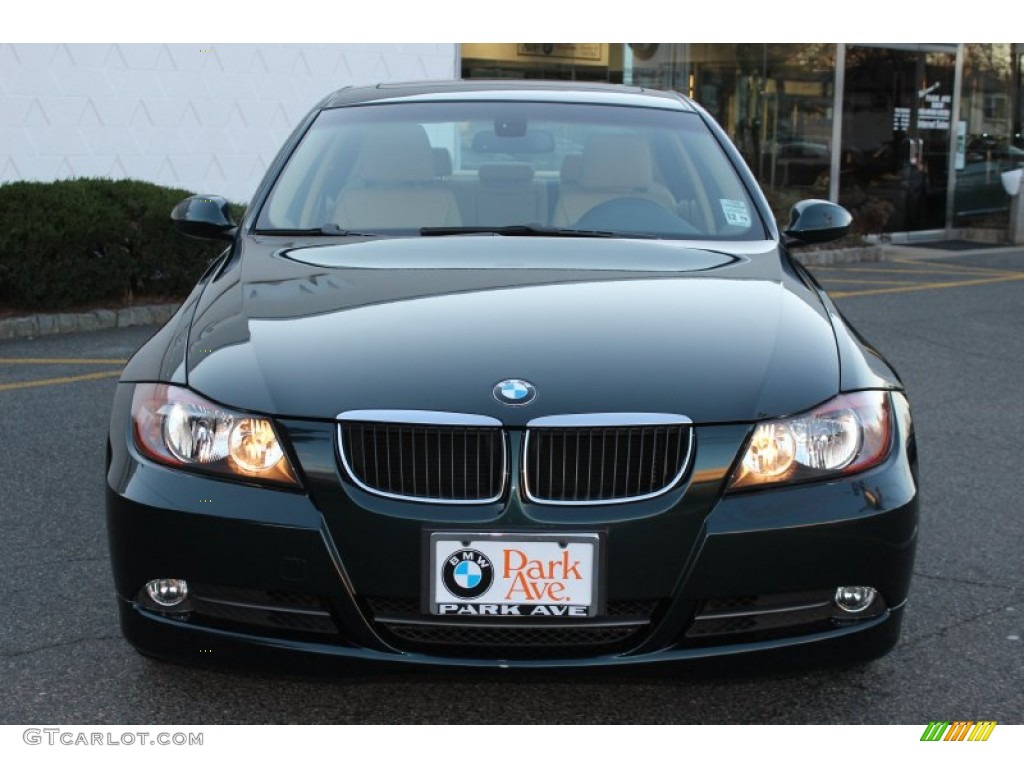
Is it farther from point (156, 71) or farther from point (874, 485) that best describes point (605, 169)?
point (156, 71)

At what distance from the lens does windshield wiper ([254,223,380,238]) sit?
3852mm

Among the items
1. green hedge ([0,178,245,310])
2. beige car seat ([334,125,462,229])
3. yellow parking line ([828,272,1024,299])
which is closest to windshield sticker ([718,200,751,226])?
beige car seat ([334,125,462,229])

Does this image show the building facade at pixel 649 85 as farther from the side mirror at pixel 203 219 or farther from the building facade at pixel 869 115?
the side mirror at pixel 203 219

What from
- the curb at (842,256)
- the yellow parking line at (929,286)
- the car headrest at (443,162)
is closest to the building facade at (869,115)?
the curb at (842,256)

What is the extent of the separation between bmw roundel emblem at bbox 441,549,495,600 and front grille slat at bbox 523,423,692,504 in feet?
0.57

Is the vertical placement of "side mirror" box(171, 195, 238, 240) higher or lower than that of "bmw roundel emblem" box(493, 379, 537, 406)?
higher

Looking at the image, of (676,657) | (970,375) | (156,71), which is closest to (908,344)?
(970,375)

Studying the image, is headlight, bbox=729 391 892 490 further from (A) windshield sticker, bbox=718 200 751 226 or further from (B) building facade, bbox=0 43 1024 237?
(B) building facade, bbox=0 43 1024 237

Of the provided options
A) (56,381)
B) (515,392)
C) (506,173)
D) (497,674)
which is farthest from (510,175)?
(56,381)

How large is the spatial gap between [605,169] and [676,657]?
195cm

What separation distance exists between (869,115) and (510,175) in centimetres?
1466

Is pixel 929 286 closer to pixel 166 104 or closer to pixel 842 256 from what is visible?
pixel 842 256

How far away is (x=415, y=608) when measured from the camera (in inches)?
103
